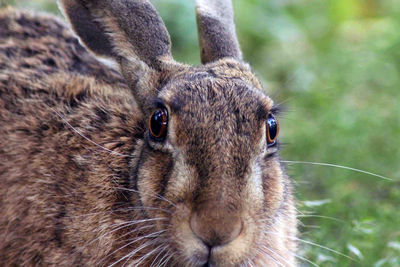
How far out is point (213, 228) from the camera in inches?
163

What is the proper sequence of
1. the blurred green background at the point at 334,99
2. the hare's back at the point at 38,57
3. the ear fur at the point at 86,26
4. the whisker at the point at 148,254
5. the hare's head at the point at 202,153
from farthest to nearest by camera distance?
the blurred green background at the point at 334,99 < the hare's back at the point at 38,57 < the ear fur at the point at 86,26 < the whisker at the point at 148,254 < the hare's head at the point at 202,153

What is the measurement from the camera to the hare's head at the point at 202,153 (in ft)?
14.0

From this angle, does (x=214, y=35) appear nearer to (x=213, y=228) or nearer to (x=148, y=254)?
(x=148, y=254)

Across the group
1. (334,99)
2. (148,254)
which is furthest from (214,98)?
(334,99)

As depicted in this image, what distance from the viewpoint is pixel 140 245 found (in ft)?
16.1

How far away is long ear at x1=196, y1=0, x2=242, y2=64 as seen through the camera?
18.1 feet

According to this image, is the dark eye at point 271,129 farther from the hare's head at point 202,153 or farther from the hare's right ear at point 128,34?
the hare's right ear at point 128,34

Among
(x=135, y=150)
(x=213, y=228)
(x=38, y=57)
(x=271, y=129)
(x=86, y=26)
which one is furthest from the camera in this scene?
(x=38, y=57)

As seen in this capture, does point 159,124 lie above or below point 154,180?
above

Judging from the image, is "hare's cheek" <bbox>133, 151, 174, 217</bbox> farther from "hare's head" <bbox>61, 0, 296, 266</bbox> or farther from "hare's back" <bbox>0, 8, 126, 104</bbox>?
"hare's back" <bbox>0, 8, 126, 104</bbox>

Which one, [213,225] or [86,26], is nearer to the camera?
[213,225]

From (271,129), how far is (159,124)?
0.64 m

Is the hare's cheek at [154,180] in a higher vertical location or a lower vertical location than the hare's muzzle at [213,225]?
higher

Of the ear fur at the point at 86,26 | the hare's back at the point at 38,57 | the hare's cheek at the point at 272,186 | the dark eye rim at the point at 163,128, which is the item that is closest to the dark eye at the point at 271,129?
the hare's cheek at the point at 272,186
